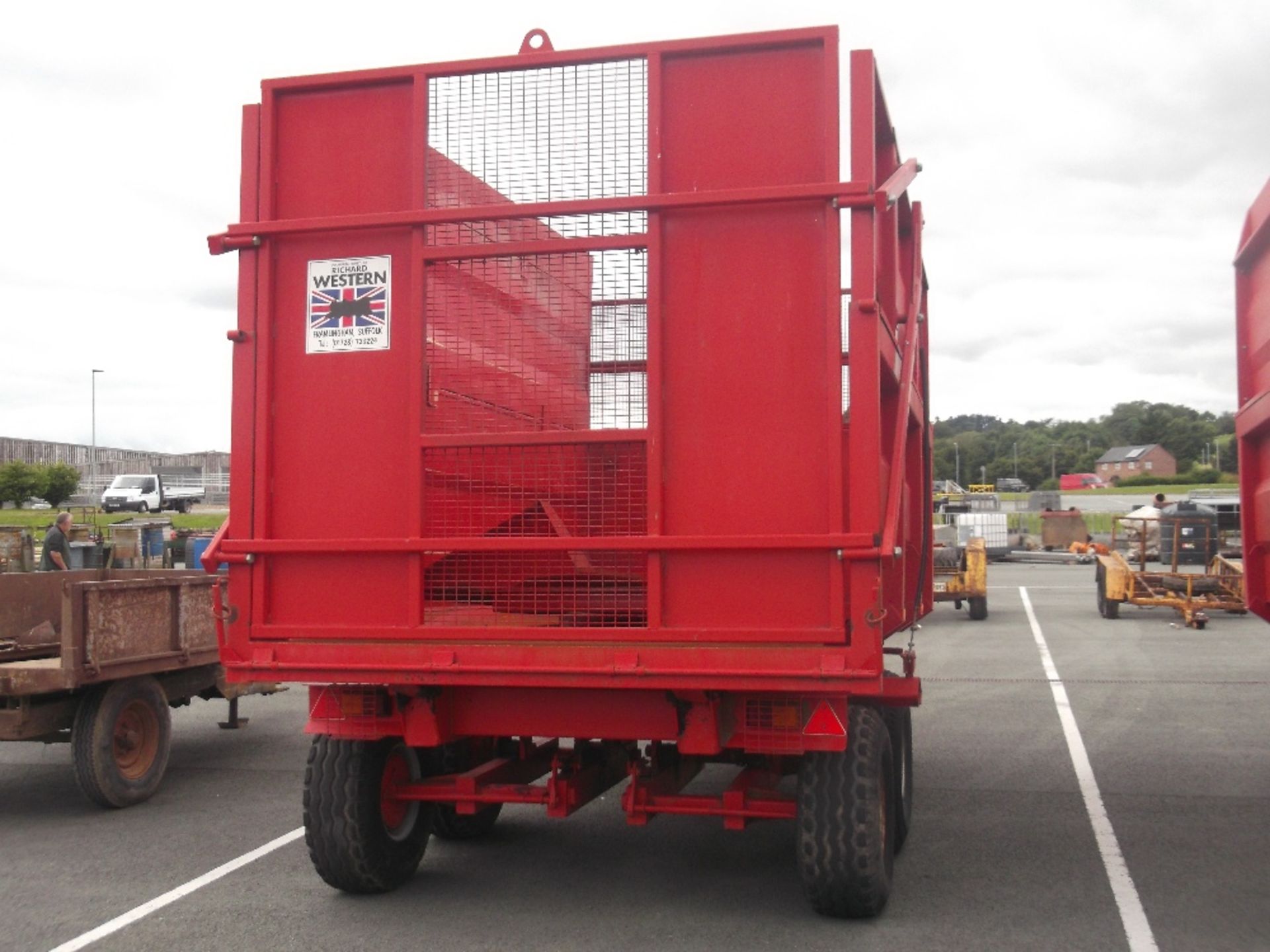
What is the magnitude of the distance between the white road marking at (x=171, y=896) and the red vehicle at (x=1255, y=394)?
5251 millimetres

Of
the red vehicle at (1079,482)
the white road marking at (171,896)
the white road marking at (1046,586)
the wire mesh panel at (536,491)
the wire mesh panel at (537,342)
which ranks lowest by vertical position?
the white road marking at (171,896)

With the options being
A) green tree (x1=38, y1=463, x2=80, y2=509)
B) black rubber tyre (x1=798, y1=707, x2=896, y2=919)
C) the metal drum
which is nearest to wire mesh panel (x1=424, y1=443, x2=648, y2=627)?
black rubber tyre (x1=798, y1=707, x2=896, y2=919)

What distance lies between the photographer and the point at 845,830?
480 centimetres

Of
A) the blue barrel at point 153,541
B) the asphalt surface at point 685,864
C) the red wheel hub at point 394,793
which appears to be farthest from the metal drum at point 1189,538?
the blue barrel at point 153,541

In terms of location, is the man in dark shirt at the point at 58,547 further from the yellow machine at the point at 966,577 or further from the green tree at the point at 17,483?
the green tree at the point at 17,483

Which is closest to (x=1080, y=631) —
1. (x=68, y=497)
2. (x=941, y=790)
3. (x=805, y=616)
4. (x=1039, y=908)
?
(x=941, y=790)

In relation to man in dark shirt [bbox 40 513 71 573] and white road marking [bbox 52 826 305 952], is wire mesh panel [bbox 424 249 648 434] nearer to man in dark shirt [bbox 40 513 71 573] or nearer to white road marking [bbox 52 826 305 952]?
white road marking [bbox 52 826 305 952]

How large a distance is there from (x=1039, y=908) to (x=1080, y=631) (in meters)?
13.6

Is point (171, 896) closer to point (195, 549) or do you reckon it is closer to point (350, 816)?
point (350, 816)

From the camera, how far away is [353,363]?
5121mm

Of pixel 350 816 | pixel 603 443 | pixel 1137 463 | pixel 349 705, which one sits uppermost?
pixel 1137 463

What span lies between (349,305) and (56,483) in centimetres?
5772

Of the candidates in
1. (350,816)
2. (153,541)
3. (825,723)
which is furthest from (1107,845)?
(153,541)

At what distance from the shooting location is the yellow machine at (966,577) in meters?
19.7
